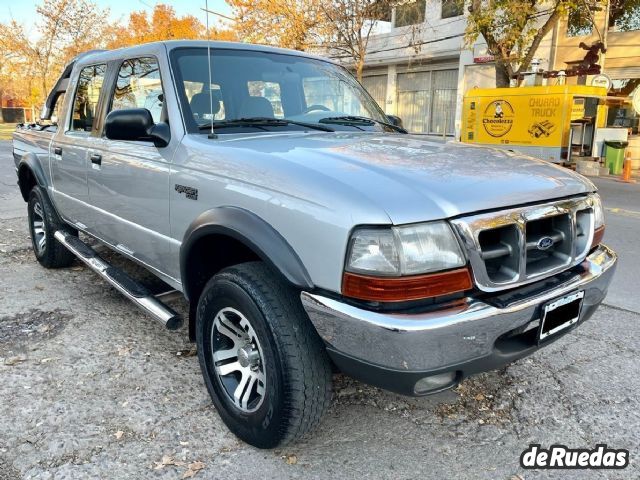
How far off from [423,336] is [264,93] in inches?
79.8

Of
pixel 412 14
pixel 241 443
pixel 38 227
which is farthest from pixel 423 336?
pixel 412 14

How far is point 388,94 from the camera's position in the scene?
2592 centimetres

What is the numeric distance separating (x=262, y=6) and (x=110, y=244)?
16149 mm

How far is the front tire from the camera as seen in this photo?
86.2 inches

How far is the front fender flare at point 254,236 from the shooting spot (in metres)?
2.16

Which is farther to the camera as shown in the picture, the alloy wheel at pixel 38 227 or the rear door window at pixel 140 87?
the alloy wheel at pixel 38 227

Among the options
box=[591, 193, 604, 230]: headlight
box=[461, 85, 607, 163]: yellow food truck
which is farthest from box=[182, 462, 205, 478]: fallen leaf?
box=[461, 85, 607, 163]: yellow food truck

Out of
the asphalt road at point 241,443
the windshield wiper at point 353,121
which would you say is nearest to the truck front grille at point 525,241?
the asphalt road at point 241,443

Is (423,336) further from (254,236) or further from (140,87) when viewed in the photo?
(140,87)

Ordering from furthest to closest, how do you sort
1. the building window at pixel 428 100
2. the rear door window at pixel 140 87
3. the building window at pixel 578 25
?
1. the building window at pixel 428 100
2. the building window at pixel 578 25
3. the rear door window at pixel 140 87

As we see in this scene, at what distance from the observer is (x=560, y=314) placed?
7.74ft

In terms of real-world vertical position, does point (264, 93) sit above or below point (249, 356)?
above

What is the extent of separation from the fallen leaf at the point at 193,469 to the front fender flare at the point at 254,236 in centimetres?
96

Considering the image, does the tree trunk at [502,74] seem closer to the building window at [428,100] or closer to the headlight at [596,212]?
the building window at [428,100]
